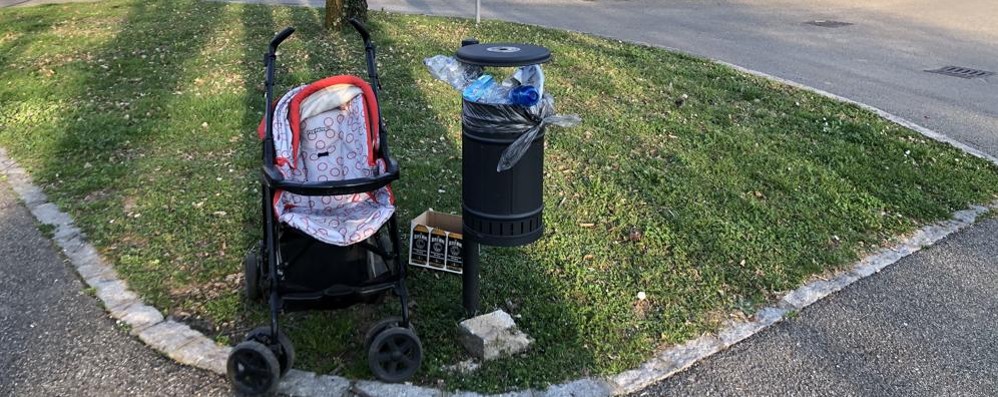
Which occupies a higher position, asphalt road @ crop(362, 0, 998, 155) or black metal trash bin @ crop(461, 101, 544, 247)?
black metal trash bin @ crop(461, 101, 544, 247)

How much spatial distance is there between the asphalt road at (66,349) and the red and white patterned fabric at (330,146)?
0.90 m

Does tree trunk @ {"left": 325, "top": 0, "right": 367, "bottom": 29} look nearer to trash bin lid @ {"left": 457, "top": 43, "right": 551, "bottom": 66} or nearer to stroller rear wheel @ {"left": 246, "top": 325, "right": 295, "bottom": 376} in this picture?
trash bin lid @ {"left": 457, "top": 43, "right": 551, "bottom": 66}

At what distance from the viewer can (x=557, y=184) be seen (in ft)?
18.7

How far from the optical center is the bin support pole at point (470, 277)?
374 centimetres

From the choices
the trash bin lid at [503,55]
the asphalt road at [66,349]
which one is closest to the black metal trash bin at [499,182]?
the trash bin lid at [503,55]

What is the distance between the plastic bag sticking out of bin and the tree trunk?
731 cm

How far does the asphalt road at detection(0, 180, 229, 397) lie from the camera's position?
11.2 ft

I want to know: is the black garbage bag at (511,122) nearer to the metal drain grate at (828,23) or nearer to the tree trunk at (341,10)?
the tree trunk at (341,10)

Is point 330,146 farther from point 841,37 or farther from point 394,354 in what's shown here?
point 841,37

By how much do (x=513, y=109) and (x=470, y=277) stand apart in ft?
3.08

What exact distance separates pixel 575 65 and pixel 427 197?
14.6 feet

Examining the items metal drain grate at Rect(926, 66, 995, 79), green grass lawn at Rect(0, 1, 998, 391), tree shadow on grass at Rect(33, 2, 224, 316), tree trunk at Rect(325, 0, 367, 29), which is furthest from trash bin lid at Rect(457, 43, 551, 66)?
metal drain grate at Rect(926, 66, 995, 79)

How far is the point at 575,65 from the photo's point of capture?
930 centimetres

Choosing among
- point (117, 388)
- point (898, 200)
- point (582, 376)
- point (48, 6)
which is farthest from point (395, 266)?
point (48, 6)
